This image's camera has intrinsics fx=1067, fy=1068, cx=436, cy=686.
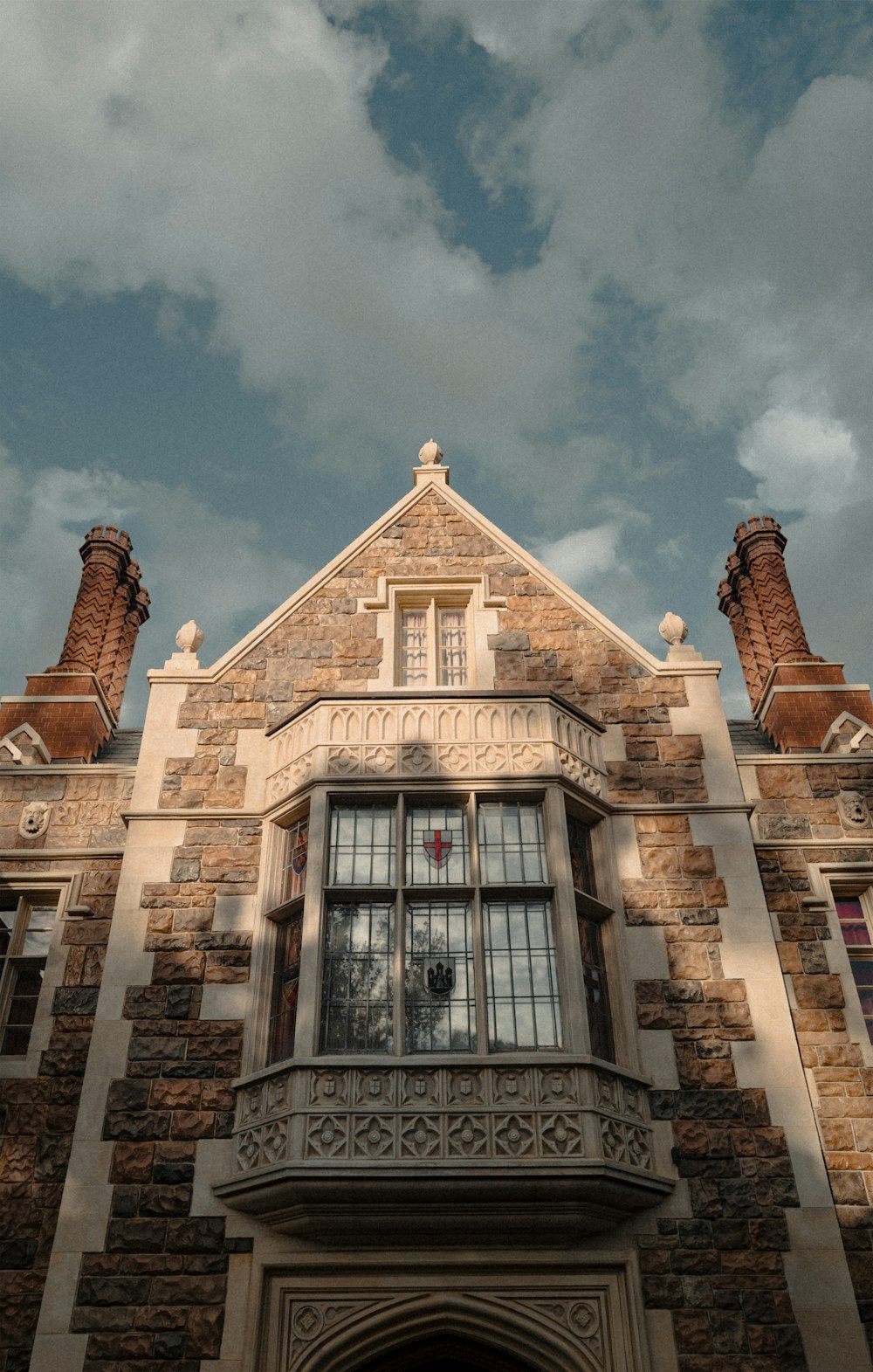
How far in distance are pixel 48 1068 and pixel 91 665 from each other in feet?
27.4

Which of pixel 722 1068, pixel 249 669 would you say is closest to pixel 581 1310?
pixel 722 1068

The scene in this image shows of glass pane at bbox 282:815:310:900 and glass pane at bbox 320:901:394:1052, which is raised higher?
glass pane at bbox 282:815:310:900

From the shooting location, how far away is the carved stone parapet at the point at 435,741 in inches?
413

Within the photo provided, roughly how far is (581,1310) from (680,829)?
441 centimetres

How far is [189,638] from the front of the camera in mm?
12492

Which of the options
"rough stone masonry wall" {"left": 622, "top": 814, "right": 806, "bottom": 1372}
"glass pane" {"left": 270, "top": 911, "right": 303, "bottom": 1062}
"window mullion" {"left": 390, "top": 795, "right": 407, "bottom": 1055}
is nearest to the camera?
"rough stone masonry wall" {"left": 622, "top": 814, "right": 806, "bottom": 1372}

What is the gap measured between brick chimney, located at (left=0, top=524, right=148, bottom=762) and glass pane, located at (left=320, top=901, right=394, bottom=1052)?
6.24 meters

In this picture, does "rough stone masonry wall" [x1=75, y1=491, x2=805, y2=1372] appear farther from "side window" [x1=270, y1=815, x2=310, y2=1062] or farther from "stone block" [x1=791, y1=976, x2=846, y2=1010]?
"stone block" [x1=791, y1=976, x2=846, y2=1010]

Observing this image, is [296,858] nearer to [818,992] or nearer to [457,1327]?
[457,1327]

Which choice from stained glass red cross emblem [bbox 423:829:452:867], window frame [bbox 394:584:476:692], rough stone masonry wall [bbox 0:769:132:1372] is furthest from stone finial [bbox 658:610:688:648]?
rough stone masonry wall [bbox 0:769:132:1372]

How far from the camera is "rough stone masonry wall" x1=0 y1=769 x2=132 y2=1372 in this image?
352 inches

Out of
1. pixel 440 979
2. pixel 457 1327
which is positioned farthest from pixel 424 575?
pixel 457 1327

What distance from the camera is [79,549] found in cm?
1867

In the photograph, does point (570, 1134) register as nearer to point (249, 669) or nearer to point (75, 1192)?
point (75, 1192)
